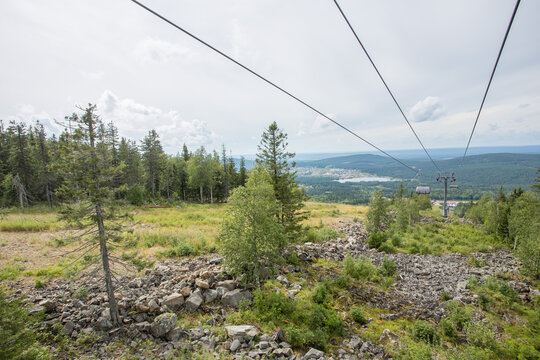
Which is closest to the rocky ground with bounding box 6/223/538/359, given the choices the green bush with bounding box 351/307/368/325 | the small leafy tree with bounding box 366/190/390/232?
the green bush with bounding box 351/307/368/325

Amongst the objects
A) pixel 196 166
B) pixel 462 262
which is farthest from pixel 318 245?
pixel 196 166

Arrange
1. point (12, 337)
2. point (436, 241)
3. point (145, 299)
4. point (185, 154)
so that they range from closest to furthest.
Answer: point (12, 337) < point (145, 299) < point (436, 241) < point (185, 154)

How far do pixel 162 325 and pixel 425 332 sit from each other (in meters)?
12.2

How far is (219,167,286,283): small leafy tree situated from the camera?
11.9 metres

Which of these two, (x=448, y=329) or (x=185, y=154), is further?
(x=185, y=154)

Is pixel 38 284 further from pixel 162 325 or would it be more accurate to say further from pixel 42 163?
pixel 42 163

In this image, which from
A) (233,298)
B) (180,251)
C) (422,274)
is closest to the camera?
(233,298)

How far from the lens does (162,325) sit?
30.0ft

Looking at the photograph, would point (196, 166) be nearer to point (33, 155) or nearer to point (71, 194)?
point (33, 155)

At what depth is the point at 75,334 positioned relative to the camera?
8.38 meters

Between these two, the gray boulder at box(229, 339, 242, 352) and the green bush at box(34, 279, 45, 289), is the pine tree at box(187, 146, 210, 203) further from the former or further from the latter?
the gray boulder at box(229, 339, 242, 352)

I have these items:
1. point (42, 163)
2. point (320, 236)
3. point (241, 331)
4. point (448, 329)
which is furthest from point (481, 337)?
point (42, 163)

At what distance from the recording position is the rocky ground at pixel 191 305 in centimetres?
863

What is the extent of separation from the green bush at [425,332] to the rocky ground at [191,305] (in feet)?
4.59
